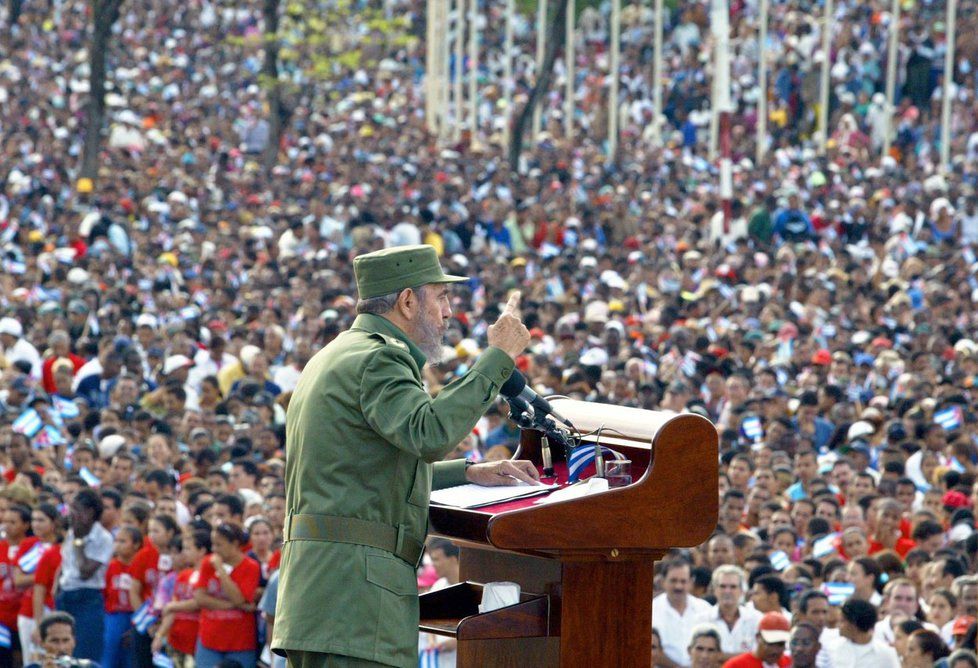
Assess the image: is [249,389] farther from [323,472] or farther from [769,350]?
[323,472]

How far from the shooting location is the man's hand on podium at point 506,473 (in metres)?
5.00

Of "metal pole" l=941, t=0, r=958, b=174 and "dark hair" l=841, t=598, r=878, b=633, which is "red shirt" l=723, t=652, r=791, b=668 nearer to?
"dark hair" l=841, t=598, r=878, b=633

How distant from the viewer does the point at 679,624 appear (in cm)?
1003

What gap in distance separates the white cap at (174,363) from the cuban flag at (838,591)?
8069 millimetres

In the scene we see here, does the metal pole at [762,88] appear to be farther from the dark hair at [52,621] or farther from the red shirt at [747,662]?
the dark hair at [52,621]

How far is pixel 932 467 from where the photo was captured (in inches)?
524

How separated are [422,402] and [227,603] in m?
5.82

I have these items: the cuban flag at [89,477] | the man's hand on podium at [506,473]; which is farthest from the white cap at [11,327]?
the man's hand on podium at [506,473]

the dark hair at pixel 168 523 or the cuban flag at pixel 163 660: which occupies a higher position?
the dark hair at pixel 168 523

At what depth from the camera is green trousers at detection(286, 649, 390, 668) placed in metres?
4.70

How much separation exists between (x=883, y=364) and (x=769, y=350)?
4.32ft

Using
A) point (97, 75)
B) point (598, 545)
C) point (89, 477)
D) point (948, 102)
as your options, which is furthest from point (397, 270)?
point (948, 102)

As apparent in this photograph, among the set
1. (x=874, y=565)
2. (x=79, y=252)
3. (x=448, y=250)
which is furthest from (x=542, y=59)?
(x=874, y=565)

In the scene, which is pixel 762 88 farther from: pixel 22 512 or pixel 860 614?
pixel 860 614
